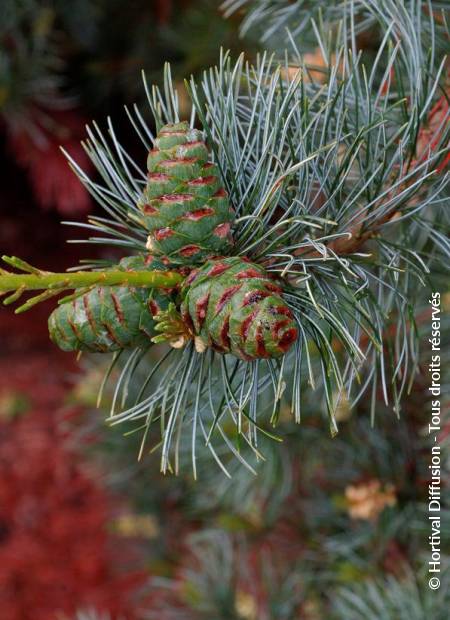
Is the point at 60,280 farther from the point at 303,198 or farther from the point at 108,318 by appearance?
the point at 303,198

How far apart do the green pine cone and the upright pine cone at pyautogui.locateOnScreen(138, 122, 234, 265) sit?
30mm

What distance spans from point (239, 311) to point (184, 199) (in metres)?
Result: 0.07

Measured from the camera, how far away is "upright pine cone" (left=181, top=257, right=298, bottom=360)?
36 cm

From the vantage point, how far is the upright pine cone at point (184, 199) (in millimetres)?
390

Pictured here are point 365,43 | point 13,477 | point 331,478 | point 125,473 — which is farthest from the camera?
point 13,477

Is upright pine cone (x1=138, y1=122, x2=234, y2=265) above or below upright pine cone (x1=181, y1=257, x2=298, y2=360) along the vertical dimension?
above

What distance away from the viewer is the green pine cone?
1.28 ft

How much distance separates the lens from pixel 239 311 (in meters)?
0.36

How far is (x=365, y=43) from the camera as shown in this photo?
676mm

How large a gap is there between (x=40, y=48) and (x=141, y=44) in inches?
9.6

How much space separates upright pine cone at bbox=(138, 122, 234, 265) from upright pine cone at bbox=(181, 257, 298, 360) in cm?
2

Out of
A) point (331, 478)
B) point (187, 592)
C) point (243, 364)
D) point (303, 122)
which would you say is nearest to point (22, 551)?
point (187, 592)

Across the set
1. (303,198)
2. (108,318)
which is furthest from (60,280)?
(303,198)

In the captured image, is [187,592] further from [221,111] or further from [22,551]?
[22,551]
